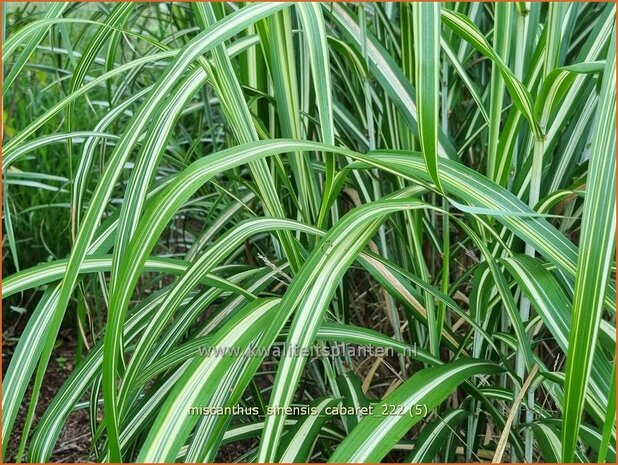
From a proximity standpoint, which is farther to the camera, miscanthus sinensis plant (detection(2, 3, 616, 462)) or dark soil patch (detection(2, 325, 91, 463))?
dark soil patch (detection(2, 325, 91, 463))

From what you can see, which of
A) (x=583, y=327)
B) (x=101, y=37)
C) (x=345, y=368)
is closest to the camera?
(x=583, y=327)

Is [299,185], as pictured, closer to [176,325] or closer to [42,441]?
[176,325]

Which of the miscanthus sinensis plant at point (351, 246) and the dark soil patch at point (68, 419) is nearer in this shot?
the miscanthus sinensis plant at point (351, 246)

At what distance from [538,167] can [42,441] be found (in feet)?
1.55

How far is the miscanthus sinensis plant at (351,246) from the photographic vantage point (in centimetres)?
47

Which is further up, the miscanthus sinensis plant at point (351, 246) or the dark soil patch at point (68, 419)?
the miscanthus sinensis plant at point (351, 246)

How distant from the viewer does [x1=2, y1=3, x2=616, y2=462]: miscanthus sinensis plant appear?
0.47 meters

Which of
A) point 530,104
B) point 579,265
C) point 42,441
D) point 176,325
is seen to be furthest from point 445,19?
point 42,441

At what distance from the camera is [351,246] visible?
521 mm

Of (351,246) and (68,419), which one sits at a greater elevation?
(351,246)

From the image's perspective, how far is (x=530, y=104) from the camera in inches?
21.8

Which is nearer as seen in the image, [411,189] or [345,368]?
[411,189]

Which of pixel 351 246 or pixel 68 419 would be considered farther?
pixel 68 419

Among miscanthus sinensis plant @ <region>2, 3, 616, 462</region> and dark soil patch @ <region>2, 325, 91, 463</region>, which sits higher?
miscanthus sinensis plant @ <region>2, 3, 616, 462</region>
